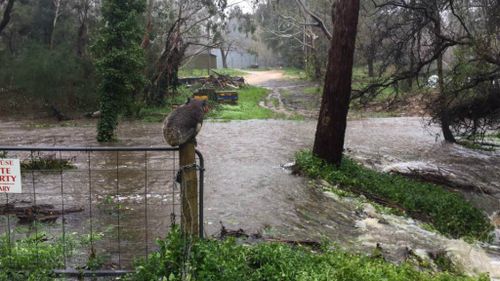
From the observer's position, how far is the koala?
16.2 ft

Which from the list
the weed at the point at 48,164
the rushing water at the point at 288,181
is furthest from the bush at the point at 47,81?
the weed at the point at 48,164

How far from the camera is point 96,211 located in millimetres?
8578

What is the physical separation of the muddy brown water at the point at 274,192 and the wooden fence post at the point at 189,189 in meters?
1.27

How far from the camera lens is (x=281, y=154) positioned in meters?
15.2

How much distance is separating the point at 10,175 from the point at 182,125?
5.76 feet

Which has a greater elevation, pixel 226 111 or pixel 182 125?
pixel 182 125

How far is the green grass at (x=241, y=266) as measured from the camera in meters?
4.84

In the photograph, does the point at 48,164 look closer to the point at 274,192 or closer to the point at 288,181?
the point at 274,192

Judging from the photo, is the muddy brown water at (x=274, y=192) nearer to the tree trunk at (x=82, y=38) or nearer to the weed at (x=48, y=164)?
the weed at (x=48, y=164)

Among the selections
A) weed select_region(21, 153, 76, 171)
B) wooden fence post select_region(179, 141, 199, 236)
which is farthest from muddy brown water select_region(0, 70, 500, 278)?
wooden fence post select_region(179, 141, 199, 236)

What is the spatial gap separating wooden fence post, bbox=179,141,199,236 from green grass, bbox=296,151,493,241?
17.9 feet

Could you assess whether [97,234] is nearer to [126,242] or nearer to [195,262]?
[126,242]

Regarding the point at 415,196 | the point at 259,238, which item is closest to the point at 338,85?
the point at 415,196

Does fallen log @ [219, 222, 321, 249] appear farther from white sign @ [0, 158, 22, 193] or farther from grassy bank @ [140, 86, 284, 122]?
grassy bank @ [140, 86, 284, 122]
